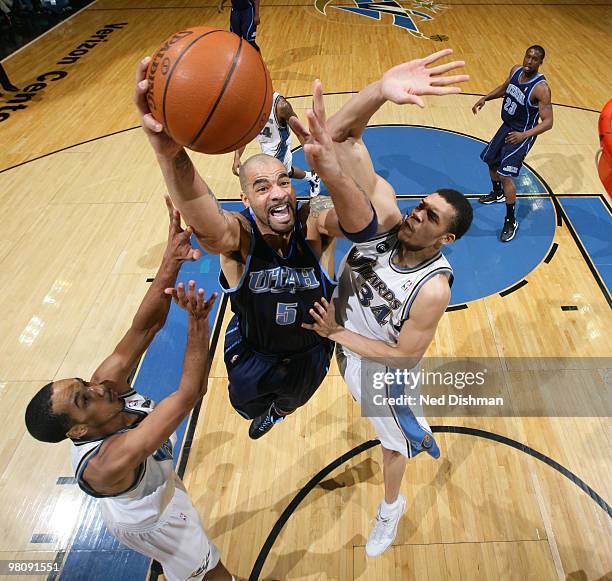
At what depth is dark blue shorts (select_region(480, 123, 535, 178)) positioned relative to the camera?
5.10 meters

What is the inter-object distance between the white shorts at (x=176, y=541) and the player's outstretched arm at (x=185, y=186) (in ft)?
4.27

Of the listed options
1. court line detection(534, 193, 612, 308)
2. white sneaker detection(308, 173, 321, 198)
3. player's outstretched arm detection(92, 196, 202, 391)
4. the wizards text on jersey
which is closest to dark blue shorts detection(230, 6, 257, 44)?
white sneaker detection(308, 173, 321, 198)

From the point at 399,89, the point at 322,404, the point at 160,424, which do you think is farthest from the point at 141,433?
the point at 322,404

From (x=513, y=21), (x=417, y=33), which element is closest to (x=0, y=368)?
(x=417, y=33)

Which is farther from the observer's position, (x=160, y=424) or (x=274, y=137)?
(x=274, y=137)

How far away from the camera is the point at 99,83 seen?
9133 millimetres

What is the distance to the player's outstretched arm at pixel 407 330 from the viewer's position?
2291 mm

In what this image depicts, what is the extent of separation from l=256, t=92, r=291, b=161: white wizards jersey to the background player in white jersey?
261 centimetres

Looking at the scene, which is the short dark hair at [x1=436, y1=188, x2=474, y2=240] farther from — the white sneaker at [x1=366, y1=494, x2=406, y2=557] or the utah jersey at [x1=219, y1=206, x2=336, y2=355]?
the white sneaker at [x1=366, y1=494, x2=406, y2=557]

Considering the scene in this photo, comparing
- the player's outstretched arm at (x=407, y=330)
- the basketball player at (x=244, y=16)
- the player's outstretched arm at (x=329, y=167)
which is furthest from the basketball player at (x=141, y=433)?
the basketball player at (x=244, y=16)

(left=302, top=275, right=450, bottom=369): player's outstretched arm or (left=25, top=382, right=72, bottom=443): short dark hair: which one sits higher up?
(left=25, top=382, right=72, bottom=443): short dark hair

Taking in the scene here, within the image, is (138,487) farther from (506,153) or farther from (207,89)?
(506,153)

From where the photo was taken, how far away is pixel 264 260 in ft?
7.92

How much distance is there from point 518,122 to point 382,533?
4394 mm
